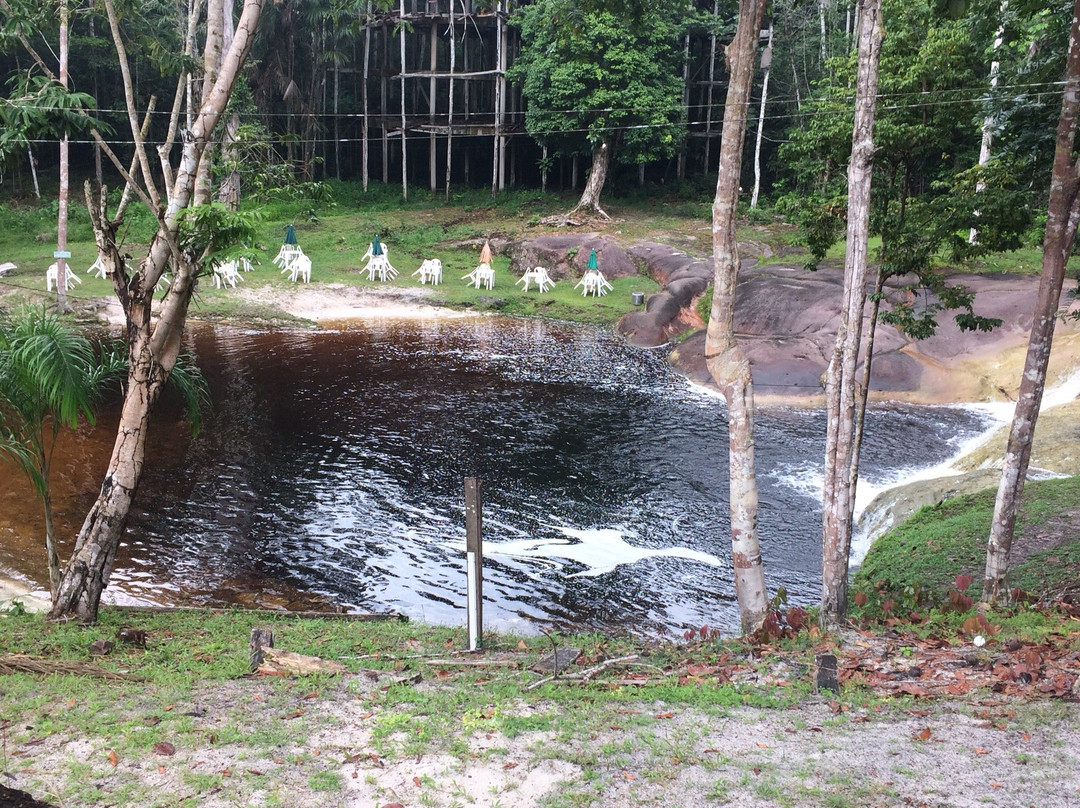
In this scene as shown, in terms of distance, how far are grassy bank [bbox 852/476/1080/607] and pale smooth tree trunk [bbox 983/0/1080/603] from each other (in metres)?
0.87

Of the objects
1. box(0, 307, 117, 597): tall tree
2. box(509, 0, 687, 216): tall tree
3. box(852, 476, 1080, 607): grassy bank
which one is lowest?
box(852, 476, 1080, 607): grassy bank

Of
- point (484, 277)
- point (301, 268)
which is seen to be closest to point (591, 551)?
point (484, 277)

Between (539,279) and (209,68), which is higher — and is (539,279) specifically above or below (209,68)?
below

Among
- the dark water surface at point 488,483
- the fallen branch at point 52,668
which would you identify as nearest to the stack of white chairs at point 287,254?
the dark water surface at point 488,483

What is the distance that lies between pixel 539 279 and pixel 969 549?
21.9 m

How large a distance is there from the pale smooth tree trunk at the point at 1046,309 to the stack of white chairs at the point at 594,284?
22653 mm

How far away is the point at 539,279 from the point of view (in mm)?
31516

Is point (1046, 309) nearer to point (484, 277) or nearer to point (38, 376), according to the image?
point (38, 376)

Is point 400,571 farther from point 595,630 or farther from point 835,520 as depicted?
point 835,520

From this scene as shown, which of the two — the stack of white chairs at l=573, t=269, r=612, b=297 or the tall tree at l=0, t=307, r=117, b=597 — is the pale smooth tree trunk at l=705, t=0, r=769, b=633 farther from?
the stack of white chairs at l=573, t=269, r=612, b=297

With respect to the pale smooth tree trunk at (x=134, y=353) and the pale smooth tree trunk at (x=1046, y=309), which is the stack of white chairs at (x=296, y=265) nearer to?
the pale smooth tree trunk at (x=134, y=353)

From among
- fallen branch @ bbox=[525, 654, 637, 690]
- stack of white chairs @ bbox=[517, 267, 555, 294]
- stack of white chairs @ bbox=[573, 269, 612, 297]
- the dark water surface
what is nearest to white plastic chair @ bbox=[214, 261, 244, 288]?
the dark water surface

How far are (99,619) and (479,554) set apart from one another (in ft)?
12.3

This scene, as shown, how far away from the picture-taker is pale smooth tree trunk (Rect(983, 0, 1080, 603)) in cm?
823
